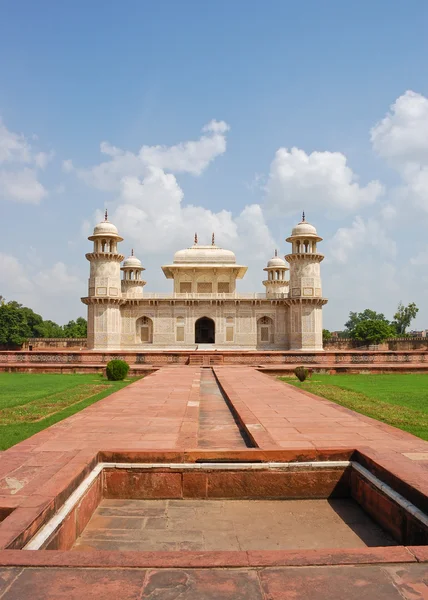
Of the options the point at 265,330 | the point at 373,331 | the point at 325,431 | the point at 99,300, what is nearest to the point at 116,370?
the point at 325,431

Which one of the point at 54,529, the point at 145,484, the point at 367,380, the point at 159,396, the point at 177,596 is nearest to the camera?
the point at 177,596

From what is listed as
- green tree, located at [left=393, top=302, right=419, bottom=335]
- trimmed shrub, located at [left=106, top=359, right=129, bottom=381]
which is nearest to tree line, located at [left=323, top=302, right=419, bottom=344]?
green tree, located at [left=393, top=302, right=419, bottom=335]

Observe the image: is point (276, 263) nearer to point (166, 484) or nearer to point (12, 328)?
point (12, 328)

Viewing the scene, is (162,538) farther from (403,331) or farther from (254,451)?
(403,331)

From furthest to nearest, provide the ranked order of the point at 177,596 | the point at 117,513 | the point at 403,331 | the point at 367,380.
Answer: the point at 403,331
the point at 367,380
the point at 117,513
the point at 177,596

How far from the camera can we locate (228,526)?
3309mm

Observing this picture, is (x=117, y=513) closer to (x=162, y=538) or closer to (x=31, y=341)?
(x=162, y=538)

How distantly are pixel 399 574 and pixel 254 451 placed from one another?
195 cm

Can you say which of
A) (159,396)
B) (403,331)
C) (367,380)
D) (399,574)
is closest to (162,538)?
(399,574)

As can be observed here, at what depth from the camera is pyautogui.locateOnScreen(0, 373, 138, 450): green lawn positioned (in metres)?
5.67

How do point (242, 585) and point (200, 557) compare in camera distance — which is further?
point (200, 557)

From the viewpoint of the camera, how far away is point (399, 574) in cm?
212

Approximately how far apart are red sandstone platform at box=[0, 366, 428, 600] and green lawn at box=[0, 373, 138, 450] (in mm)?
510

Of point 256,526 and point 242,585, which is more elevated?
point 242,585
